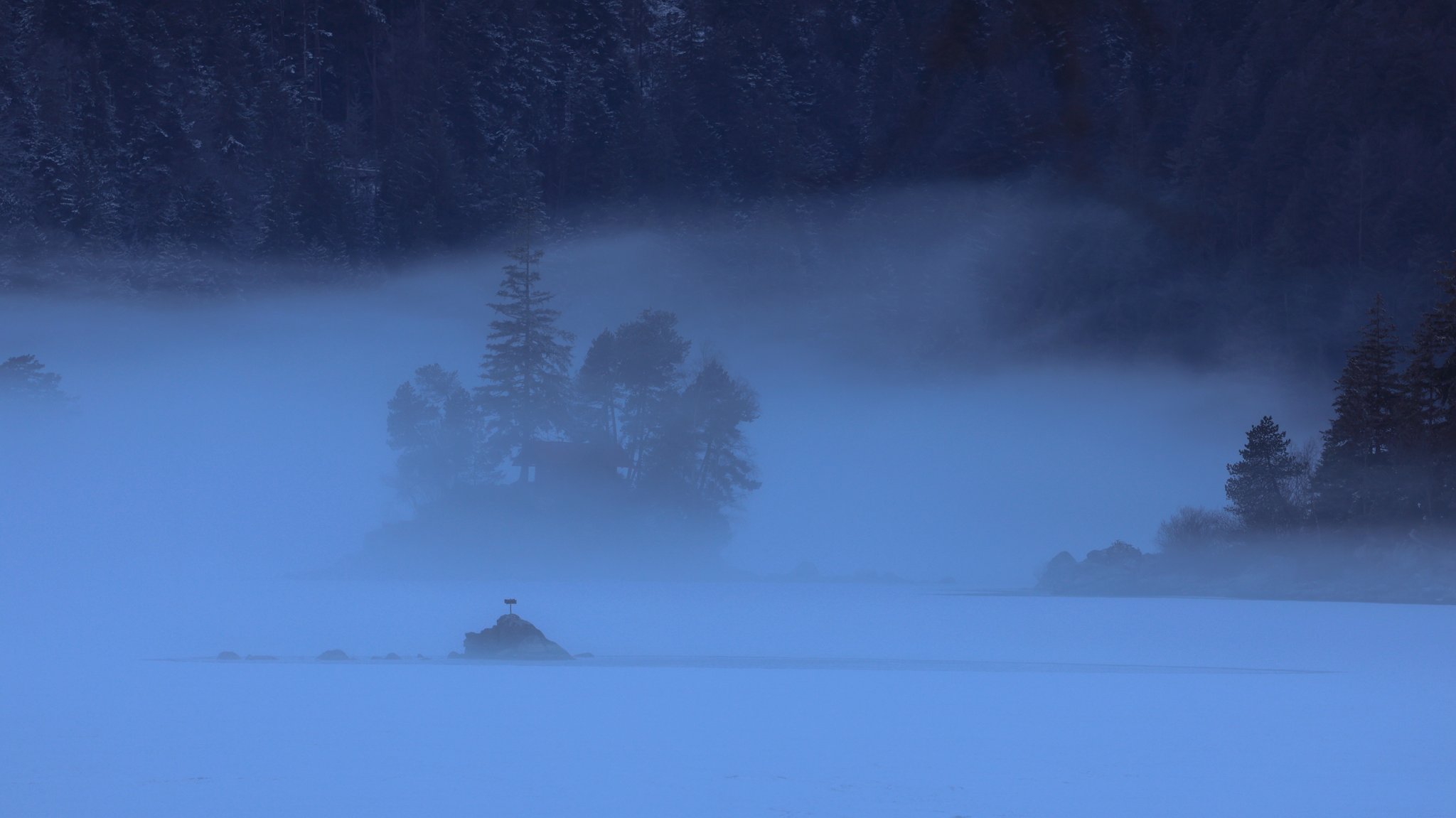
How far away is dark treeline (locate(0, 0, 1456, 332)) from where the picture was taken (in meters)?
63.8

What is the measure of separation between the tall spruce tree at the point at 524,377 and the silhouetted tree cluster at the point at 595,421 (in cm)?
4

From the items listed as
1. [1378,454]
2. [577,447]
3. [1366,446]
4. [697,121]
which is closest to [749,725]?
[1366,446]

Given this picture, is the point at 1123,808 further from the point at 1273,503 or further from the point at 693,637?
the point at 1273,503

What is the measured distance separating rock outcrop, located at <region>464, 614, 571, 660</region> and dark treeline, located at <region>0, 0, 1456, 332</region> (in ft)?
159

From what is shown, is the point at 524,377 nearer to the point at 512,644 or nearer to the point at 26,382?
the point at 26,382

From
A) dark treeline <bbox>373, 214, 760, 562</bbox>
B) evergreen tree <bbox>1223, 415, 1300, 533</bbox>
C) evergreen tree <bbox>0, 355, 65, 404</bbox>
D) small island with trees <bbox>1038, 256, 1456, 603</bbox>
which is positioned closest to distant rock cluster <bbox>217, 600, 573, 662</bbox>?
small island with trees <bbox>1038, 256, 1456, 603</bbox>

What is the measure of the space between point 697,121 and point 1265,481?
52815 millimetres

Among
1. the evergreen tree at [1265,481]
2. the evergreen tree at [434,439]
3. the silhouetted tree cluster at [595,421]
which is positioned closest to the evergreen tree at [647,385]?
the silhouetted tree cluster at [595,421]

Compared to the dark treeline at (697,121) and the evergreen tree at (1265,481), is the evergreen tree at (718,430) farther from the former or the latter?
the dark treeline at (697,121)

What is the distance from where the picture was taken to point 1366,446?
31.5 meters

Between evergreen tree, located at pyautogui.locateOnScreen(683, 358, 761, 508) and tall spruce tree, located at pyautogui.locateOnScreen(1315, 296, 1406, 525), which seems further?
evergreen tree, located at pyautogui.locateOnScreen(683, 358, 761, 508)

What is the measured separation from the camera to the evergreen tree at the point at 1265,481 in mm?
32531

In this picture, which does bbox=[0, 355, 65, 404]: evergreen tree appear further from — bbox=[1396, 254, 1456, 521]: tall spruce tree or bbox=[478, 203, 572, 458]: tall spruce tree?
bbox=[1396, 254, 1456, 521]: tall spruce tree

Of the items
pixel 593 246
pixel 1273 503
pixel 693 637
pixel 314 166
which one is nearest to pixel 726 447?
pixel 1273 503
